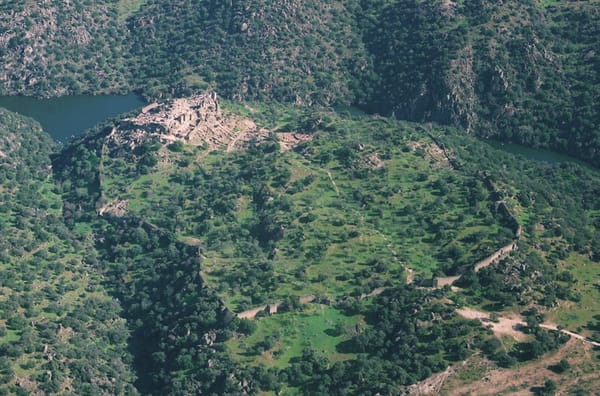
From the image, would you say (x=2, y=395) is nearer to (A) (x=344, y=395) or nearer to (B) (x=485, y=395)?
(A) (x=344, y=395)

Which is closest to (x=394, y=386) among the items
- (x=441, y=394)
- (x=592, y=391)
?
(x=441, y=394)

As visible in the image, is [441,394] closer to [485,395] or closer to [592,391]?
[485,395]

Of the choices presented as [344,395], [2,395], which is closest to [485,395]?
[344,395]

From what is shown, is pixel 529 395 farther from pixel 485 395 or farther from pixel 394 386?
pixel 394 386

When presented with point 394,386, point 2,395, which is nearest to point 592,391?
point 394,386

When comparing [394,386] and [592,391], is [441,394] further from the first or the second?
[592,391]

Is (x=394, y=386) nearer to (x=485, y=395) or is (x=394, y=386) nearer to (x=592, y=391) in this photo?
(x=485, y=395)

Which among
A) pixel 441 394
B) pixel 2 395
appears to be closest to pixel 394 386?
pixel 441 394
